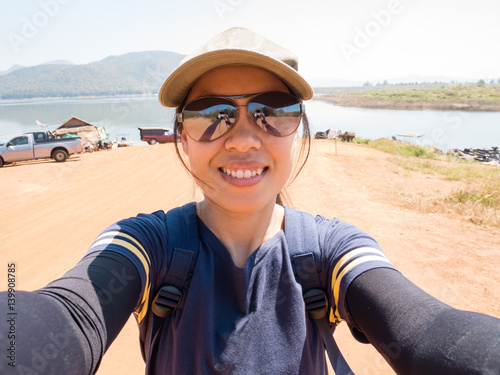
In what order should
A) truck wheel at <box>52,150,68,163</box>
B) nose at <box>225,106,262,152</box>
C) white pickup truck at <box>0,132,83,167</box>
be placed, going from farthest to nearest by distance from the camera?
1. truck wheel at <box>52,150,68,163</box>
2. white pickup truck at <box>0,132,83,167</box>
3. nose at <box>225,106,262,152</box>

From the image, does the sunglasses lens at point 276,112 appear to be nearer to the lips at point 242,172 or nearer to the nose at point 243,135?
the nose at point 243,135

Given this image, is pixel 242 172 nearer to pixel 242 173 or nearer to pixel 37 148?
pixel 242 173

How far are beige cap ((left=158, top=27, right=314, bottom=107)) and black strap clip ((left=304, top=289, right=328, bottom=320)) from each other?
0.82m

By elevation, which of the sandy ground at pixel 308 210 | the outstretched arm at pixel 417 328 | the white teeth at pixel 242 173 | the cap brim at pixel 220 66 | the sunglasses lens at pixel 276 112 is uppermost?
the cap brim at pixel 220 66

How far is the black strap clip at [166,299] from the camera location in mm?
1047

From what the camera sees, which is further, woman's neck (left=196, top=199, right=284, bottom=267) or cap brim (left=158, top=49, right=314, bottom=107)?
woman's neck (left=196, top=199, right=284, bottom=267)

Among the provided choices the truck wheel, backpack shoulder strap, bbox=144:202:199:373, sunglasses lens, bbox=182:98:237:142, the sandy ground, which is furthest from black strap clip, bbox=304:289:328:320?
the truck wheel

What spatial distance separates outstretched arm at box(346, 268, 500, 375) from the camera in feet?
2.46

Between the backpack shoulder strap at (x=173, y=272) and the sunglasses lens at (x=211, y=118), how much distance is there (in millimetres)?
358

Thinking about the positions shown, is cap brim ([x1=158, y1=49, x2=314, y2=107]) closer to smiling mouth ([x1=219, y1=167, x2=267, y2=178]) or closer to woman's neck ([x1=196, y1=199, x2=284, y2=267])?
smiling mouth ([x1=219, y1=167, x2=267, y2=178])

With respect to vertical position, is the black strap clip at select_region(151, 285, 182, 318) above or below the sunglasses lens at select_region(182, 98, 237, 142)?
below

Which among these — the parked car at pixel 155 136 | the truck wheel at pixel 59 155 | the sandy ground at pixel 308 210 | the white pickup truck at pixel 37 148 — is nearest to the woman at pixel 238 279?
the sandy ground at pixel 308 210

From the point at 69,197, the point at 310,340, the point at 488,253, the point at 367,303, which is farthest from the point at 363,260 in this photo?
the point at 69,197

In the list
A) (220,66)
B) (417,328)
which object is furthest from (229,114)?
(417,328)
